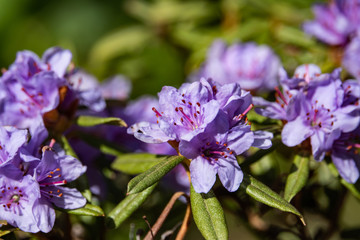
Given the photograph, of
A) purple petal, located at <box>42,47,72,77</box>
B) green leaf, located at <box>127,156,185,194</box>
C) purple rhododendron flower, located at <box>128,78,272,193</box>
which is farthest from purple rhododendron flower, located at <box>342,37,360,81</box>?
purple petal, located at <box>42,47,72,77</box>

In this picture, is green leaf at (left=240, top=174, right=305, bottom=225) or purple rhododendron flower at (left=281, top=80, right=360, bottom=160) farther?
purple rhododendron flower at (left=281, top=80, right=360, bottom=160)

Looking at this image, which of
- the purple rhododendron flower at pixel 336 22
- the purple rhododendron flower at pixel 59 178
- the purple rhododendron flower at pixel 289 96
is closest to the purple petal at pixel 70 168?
the purple rhododendron flower at pixel 59 178

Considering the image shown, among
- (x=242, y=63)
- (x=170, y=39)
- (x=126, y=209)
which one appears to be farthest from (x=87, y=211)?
(x=170, y=39)

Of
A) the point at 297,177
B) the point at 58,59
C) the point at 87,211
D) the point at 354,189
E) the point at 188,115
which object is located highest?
the point at 58,59

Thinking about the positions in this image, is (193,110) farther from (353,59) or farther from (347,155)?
(353,59)

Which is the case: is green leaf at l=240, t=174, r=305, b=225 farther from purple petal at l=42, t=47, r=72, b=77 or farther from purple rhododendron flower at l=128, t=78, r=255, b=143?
purple petal at l=42, t=47, r=72, b=77

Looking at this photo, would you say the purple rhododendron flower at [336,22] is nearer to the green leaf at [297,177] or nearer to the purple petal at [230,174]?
the green leaf at [297,177]
